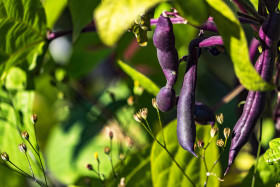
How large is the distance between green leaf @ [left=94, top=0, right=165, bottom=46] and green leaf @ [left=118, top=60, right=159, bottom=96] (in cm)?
31

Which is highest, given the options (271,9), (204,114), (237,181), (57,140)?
(271,9)

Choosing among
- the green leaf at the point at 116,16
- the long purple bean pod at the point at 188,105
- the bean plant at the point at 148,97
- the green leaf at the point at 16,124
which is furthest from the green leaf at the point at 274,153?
the green leaf at the point at 16,124

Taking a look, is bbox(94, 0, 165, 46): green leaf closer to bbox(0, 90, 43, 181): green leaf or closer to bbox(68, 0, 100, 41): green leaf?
bbox(68, 0, 100, 41): green leaf

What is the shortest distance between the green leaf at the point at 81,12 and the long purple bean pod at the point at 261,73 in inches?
10.0

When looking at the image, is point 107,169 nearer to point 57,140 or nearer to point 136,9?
point 57,140

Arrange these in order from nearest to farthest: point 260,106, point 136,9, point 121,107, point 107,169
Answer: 1. point 136,9
2. point 260,106
3. point 107,169
4. point 121,107

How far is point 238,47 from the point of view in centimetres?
39

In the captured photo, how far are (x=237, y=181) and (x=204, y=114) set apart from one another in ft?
0.96

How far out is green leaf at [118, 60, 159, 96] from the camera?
671 mm

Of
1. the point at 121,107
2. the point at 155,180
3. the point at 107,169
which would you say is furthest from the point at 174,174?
the point at 121,107

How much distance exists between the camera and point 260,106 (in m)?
0.46

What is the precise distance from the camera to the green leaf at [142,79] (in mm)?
671

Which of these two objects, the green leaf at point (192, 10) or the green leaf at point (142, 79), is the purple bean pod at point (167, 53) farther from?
the green leaf at point (142, 79)

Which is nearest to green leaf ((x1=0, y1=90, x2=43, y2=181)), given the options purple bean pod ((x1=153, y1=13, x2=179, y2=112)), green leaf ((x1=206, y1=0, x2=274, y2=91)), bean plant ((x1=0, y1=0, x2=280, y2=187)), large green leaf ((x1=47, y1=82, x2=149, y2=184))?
bean plant ((x1=0, y1=0, x2=280, y2=187))
